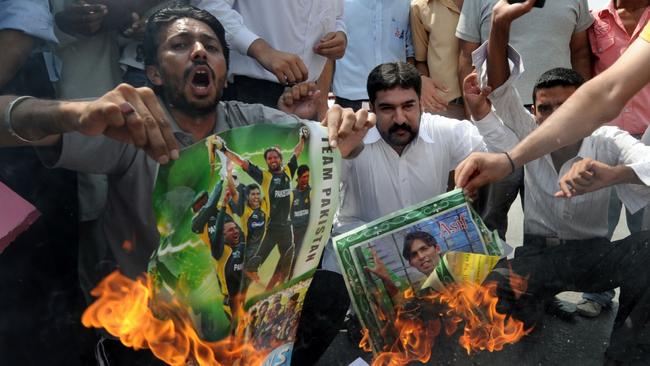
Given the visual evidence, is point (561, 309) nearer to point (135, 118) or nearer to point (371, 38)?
point (371, 38)

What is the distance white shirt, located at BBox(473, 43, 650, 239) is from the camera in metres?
3.17

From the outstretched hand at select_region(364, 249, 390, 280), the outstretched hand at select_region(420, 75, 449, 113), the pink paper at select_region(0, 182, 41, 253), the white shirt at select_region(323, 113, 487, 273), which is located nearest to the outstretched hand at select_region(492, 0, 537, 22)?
the white shirt at select_region(323, 113, 487, 273)

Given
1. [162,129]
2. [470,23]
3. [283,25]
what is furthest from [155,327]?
[470,23]

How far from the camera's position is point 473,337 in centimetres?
298

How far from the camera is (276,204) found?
219cm

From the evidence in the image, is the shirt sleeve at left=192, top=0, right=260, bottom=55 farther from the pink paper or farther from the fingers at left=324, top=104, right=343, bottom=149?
the pink paper

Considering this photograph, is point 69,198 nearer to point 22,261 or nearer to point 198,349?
point 22,261

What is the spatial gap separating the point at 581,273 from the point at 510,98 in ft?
2.88

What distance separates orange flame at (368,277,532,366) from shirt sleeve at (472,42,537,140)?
748mm

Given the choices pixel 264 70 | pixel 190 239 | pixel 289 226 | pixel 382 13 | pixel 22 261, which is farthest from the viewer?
pixel 382 13

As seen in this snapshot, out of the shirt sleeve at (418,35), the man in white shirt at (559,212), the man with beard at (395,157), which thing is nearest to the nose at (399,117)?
the man with beard at (395,157)

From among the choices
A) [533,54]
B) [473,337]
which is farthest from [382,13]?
[473,337]

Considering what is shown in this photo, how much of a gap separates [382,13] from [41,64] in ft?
7.20

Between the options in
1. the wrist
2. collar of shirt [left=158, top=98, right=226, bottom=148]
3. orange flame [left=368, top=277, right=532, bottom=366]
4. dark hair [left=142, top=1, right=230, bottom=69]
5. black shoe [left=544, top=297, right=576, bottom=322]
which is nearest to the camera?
collar of shirt [left=158, top=98, right=226, bottom=148]
